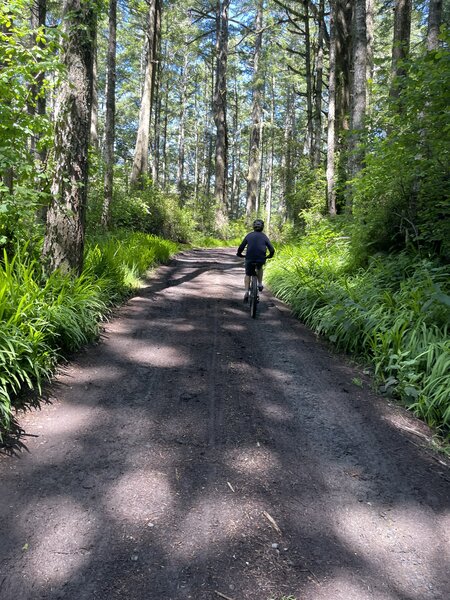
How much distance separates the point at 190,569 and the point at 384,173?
693 centimetres

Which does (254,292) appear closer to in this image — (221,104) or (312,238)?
(312,238)

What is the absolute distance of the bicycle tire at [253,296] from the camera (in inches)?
294

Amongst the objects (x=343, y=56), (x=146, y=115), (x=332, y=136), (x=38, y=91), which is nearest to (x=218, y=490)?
(x=38, y=91)

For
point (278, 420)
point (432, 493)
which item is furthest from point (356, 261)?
point (432, 493)

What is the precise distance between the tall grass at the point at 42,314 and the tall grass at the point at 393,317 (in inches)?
A: 142

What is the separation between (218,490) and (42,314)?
9.61 ft

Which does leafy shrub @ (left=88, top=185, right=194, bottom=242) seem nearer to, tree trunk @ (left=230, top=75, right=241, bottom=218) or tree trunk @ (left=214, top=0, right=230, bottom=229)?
tree trunk @ (left=214, top=0, right=230, bottom=229)

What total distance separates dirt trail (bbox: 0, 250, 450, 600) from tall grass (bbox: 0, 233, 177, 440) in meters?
0.31

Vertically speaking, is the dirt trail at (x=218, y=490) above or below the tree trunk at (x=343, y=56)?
below

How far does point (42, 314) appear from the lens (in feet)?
15.0

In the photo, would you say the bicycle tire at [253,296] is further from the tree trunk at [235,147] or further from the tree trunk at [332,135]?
the tree trunk at [235,147]

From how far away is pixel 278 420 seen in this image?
12.8 ft

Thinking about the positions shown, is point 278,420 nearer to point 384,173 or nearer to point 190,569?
point 190,569

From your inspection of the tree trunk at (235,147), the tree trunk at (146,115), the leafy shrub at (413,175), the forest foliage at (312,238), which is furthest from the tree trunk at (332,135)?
the tree trunk at (235,147)
